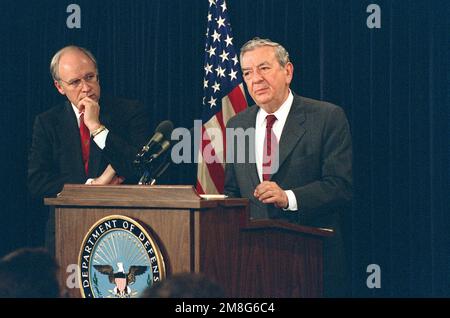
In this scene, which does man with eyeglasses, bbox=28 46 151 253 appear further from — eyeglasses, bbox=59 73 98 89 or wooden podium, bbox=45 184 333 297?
wooden podium, bbox=45 184 333 297

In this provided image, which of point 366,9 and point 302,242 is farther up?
point 366,9

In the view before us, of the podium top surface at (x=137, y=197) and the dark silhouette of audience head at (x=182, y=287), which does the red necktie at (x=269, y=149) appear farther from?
the dark silhouette of audience head at (x=182, y=287)

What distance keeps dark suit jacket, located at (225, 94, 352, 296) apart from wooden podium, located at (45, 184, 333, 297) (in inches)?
15.6

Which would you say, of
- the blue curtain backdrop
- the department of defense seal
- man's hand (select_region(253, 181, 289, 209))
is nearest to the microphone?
the department of defense seal

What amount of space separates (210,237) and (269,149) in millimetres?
1241

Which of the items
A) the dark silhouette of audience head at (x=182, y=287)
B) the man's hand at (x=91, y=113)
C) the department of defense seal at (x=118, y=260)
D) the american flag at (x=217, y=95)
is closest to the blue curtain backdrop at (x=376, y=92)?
the american flag at (x=217, y=95)

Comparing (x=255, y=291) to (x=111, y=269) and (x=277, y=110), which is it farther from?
(x=277, y=110)

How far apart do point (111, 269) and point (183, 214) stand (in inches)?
16.9

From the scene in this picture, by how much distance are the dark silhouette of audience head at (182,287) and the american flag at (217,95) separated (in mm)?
4102

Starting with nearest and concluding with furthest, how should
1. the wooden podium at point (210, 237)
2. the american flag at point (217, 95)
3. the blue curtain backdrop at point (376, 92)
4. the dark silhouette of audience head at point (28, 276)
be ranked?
the dark silhouette of audience head at point (28, 276)
the wooden podium at point (210, 237)
the blue curtain backdrop at point (376, 92)
the american flag at point (217, 95)

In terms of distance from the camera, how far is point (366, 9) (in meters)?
6.11

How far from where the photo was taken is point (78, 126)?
548cm

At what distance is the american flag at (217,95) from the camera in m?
6.25
